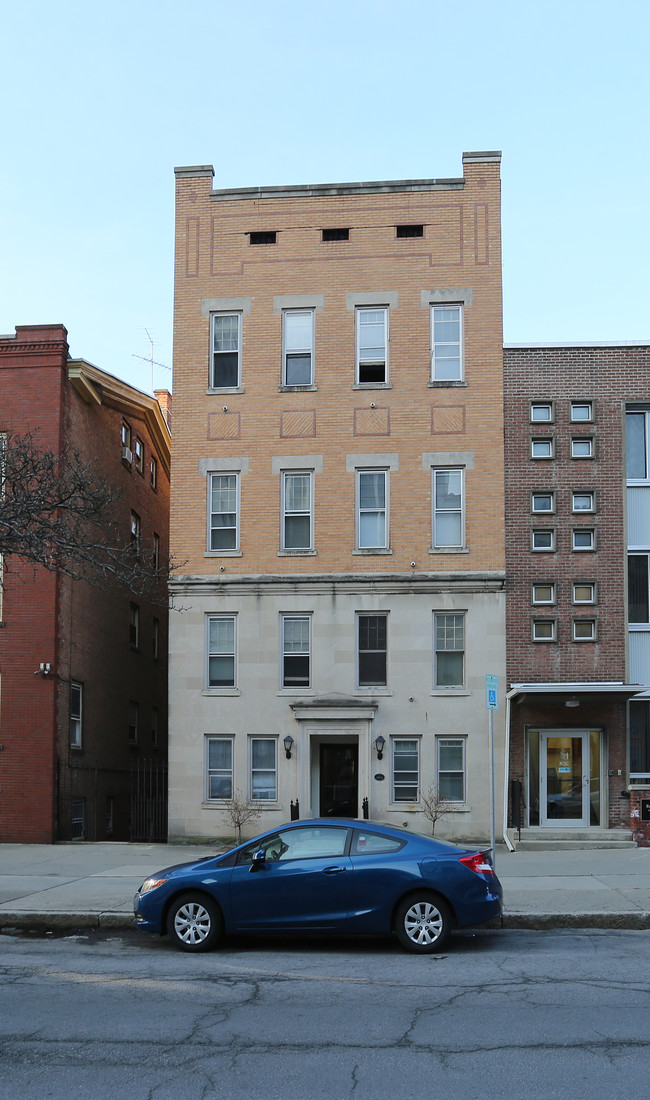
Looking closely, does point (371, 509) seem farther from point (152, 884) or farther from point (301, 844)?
point (152, 884)

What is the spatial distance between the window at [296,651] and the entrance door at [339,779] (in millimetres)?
1566

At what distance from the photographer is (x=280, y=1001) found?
982cm

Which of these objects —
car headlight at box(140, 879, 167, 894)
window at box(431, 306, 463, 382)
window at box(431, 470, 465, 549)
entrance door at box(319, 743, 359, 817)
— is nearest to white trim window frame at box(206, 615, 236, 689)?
entrance door at box(319, 743, 359, 817)

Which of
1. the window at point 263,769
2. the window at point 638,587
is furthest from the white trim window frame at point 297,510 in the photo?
the window at point 638,587

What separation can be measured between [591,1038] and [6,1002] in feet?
16.1

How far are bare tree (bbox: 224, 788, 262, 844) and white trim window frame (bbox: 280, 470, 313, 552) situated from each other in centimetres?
535

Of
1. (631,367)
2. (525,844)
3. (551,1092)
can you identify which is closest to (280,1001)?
(551,1092)

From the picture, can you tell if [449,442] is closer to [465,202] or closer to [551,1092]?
→ [465,202]

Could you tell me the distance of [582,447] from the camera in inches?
941

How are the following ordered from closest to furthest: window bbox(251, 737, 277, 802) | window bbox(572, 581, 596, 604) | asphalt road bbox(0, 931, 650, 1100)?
1. asphalt road bbox(0, 931, 650, 1100)
2. window bbox(572, 581, 596, 604)
3. window bbox(251, 737, 277, 802)

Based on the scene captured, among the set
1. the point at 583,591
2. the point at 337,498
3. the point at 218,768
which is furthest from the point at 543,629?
the point at 218,768

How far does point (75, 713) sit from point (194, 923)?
14205mm

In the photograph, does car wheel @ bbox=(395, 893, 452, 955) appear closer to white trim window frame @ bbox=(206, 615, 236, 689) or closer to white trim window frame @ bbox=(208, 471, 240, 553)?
white trim window frame @ bbox=(206, 615, 236, 689)

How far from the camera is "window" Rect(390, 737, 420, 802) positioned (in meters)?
23.7
